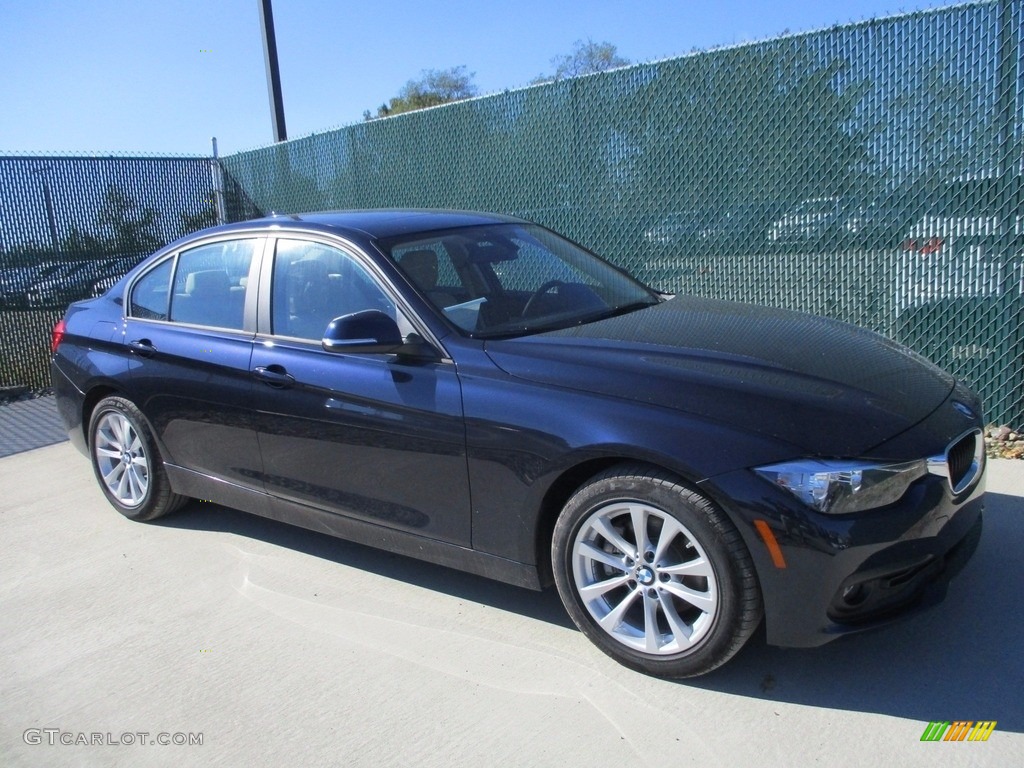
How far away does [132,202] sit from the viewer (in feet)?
34.3

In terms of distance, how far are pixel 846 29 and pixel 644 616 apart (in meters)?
4.45

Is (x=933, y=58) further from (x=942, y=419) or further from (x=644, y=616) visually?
(x=644, y=616)

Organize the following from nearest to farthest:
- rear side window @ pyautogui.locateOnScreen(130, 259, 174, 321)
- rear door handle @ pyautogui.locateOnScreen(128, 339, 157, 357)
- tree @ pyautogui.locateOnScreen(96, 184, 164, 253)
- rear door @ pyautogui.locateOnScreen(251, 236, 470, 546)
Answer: rear door @ pyautogui.locateOnScreen(251, 236, 470, 546), rear door handle @ pyautogui.locateOnScreen(128, 339, 157, 357), rear side window @ pyautogui.locateOnScreen(130, 259, 174, 321), tree @ pyautogui.locateOnScreen(96, 184, 164, 253)

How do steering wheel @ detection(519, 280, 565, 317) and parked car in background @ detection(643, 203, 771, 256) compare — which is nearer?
steering wheel @ detection(519, 280, 565, 317)

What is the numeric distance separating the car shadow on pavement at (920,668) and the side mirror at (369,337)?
1670 millimetres

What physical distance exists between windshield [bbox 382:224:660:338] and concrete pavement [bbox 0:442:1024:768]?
48.6 inches

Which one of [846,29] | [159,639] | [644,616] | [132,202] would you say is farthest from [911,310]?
[132,202]

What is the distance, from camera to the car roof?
421 cm

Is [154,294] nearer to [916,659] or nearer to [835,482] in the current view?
[835,482]

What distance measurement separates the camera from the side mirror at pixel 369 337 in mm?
3600

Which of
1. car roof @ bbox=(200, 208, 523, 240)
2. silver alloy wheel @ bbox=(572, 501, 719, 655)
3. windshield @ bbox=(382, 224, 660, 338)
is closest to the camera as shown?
silver alloy wheel @ bbox=(572, 501, 719, 655)

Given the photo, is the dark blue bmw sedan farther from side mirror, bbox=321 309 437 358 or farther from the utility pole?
the utility pole

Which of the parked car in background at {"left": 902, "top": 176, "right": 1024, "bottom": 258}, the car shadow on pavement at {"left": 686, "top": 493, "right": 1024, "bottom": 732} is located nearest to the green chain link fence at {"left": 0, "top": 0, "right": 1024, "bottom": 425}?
the parked car in background at {"left": 902, "top": 176, "right": 1024, "bottom": 258}

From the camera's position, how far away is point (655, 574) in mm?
3148
